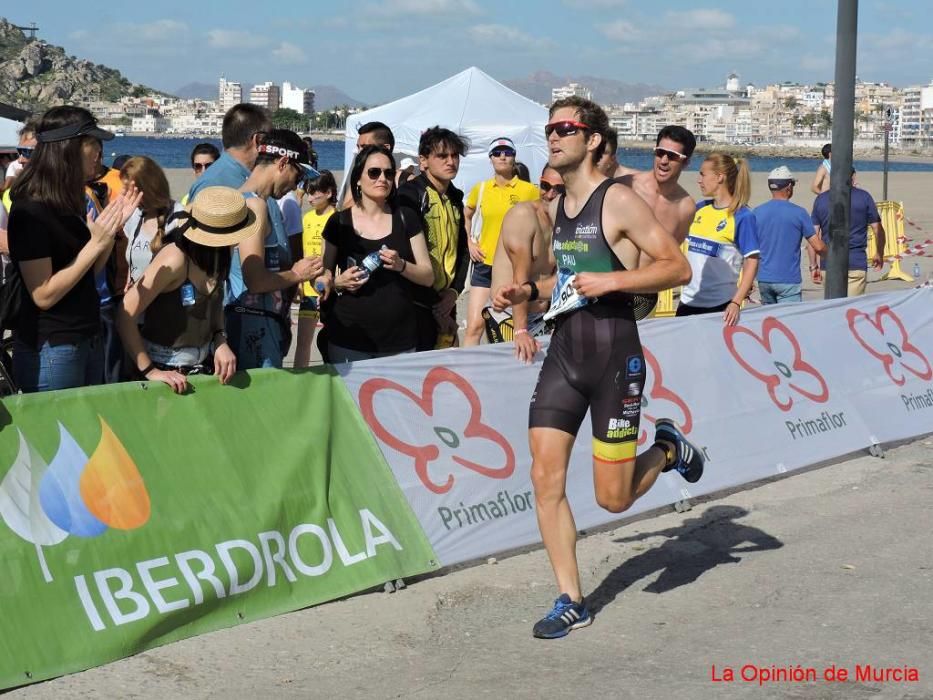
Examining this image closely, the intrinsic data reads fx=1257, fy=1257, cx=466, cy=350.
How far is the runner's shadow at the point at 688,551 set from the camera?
19.1ft

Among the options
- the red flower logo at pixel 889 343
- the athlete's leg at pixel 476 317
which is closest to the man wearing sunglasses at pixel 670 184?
the athlete's leg at pixel 476 317

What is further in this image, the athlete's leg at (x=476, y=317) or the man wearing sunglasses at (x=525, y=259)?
the athlete's leg at (x=476, y=317)

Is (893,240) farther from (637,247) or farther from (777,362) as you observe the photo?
(637,247)

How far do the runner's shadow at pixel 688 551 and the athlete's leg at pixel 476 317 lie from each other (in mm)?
2170

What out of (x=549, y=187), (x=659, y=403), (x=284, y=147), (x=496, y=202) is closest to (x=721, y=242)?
(x=549, y=187)

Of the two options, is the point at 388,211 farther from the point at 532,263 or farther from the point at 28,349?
the point at 28,349

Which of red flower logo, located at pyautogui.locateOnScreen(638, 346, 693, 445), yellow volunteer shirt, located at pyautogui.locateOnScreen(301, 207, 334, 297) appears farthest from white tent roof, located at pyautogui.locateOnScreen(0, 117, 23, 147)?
red flower logo, located at pyautogui.locateOnScreen(638, 346, 693, 445)

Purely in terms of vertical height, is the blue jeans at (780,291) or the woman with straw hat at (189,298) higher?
the woman with straw hat at (189,298)

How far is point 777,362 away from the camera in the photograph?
8172 millimetres

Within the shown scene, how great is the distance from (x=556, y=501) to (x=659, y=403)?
7.52ft

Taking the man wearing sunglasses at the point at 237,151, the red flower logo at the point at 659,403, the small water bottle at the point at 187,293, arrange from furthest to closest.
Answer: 1. the red flower logo at the point at 659,403
2. the man wearing sunglasses at the point at 237,151
3. the small water bottle at the point at 187,293

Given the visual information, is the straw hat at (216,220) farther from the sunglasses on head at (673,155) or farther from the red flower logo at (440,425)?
the sunglasses on head at (673,155)

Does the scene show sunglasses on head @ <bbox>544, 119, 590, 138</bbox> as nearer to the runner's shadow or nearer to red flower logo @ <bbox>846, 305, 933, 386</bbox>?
the runner's shadow

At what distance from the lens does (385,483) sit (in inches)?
229
